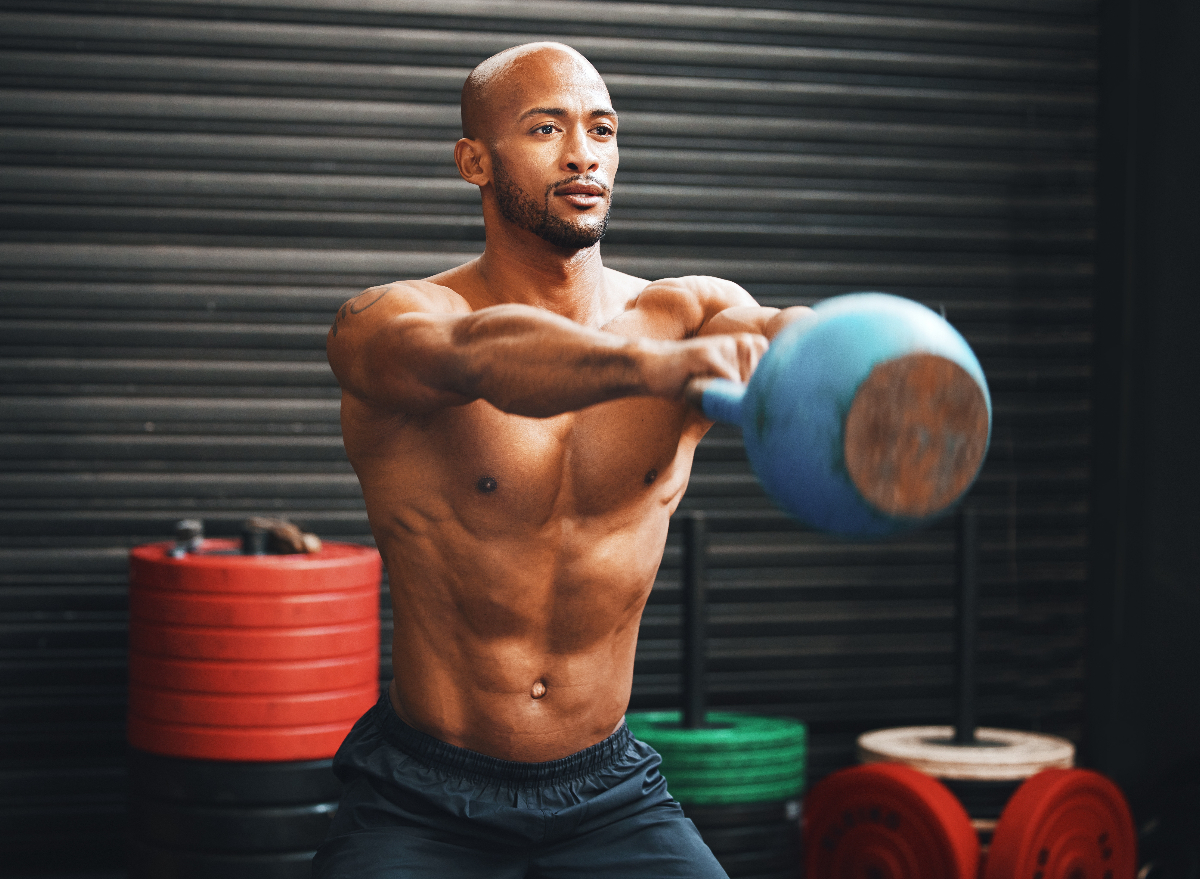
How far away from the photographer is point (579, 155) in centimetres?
184

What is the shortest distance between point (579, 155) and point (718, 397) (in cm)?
74

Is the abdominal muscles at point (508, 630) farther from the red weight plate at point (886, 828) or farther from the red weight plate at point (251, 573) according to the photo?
the red weight plate at point (886, 828)

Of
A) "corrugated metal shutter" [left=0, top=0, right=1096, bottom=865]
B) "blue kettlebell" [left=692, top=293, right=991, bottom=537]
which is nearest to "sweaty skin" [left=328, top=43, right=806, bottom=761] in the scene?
"blue kettlebell" [left=692, top=293, right=991, bottom=537]

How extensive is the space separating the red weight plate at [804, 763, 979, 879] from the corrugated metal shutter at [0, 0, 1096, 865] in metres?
0.78

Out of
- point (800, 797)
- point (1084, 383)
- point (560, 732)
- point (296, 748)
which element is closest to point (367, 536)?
point (296, 748)

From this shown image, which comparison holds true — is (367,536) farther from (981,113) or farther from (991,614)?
(981,113)

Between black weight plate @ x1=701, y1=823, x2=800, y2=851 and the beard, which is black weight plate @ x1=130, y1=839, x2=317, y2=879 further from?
the beard

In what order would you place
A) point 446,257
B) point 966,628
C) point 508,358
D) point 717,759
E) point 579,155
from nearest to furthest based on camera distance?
1. point 508,358
2. point 579,155
3. point 717,759
4. point 966,628
5. point 446,257

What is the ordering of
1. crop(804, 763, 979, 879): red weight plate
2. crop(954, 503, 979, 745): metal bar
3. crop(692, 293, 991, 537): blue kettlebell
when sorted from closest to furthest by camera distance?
crop(692, 293, 991, 537): blue kettlebell → crop(804, 763, 979, 879): red weight plate → crop(954, 503, 979, 745): metal bar

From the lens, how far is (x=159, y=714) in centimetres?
305

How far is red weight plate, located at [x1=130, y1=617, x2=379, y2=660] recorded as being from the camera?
9.83ft

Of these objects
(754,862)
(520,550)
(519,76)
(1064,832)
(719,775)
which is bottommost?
(754,862)

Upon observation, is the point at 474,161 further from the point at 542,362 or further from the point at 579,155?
the point at 542,362

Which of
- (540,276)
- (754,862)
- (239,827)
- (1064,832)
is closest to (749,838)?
(754,862)
